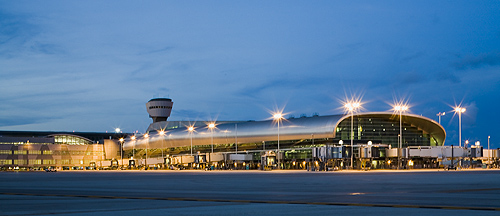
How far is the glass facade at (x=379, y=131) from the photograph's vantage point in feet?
456

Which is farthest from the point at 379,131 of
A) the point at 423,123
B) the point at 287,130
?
the point at 287,130

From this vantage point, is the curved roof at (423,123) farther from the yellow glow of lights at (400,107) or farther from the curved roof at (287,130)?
the yellow glow of lights at (400,107)

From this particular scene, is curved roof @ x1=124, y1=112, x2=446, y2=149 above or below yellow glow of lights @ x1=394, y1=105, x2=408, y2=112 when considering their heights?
below

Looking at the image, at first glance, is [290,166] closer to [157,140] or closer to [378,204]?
[157,140]

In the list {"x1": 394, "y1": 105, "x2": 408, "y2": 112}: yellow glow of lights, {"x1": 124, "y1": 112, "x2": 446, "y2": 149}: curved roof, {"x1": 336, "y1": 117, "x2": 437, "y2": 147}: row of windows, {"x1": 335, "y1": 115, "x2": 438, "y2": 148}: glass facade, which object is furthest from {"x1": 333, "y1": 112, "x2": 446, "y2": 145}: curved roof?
{"x1": 394, "y1": 105, "x2": 408, "y2": 112}: yellow glow of lights

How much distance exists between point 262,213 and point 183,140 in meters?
169

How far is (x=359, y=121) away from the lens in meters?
141

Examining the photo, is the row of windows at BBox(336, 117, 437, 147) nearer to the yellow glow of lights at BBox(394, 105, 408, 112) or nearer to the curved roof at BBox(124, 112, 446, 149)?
the curved roof at BBox(124, 112, 446, 149)

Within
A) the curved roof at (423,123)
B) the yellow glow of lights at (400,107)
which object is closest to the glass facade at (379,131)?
the curved roof at (423,123)

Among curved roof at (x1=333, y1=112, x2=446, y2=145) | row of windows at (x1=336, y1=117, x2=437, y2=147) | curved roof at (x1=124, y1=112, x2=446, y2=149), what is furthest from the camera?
curved roof at (x1=333, y1=112, x2=446, y2=145)

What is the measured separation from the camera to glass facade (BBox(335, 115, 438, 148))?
456 ft

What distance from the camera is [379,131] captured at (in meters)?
144

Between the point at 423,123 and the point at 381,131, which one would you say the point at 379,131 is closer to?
the point at 381,131

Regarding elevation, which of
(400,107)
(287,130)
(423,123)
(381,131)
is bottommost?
(381,131)
